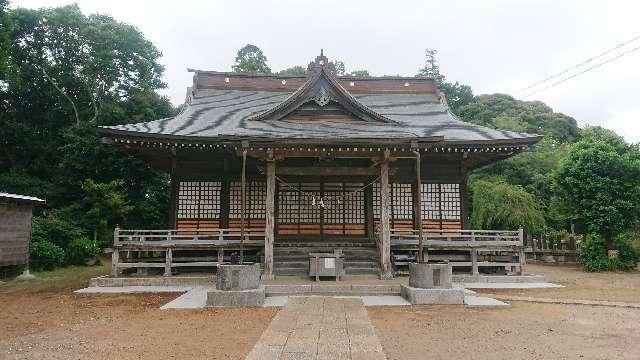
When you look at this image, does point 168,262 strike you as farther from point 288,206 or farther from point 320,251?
point 288,206

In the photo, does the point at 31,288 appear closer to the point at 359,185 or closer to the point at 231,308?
the point at 231,308

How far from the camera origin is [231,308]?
379 inches

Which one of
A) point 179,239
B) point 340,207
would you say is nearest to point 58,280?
point 179,239

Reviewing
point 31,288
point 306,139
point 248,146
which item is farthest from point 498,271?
point 31,288

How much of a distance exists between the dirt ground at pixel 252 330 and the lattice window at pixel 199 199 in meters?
5.94

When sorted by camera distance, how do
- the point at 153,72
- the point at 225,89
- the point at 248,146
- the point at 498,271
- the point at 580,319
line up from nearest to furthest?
the point at 580,319 → the point at 248,146 → the point at 498,271 → the point at 225,89 → the point at 153,72

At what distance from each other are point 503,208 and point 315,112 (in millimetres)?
13359

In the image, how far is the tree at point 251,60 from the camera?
5106 centimetres

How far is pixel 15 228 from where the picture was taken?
15.6 metres

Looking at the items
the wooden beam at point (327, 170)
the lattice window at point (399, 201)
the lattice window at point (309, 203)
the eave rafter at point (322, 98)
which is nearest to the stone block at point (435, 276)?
the wooden beam at point (327, 170)

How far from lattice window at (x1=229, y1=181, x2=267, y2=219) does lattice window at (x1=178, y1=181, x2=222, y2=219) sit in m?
0.58

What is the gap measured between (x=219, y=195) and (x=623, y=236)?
19115mm

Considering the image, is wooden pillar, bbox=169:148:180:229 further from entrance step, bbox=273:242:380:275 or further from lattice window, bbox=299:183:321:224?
lattice window, bbox=299:183:321:224

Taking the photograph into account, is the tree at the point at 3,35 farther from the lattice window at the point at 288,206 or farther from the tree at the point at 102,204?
the lattice window at the point at 288,206
